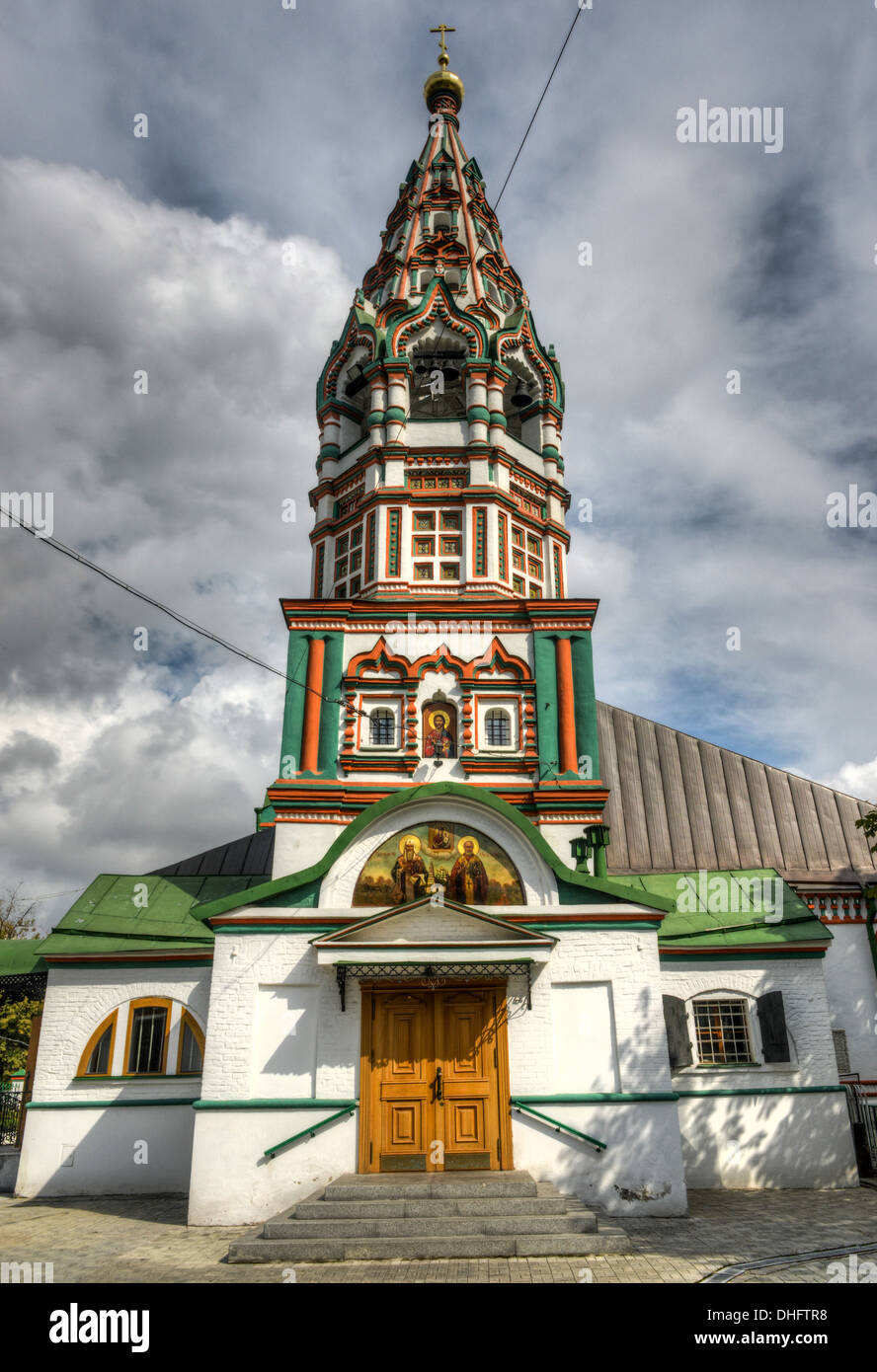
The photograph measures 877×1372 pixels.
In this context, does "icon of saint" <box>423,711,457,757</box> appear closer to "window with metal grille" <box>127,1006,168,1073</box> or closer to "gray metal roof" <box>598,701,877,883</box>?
"gray metal roof" <box>598,701,877,883</box>

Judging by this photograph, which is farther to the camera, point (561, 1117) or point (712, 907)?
point (712, 907)

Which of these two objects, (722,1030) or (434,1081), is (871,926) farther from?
(434,1081)

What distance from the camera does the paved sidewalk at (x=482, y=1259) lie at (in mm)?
8805

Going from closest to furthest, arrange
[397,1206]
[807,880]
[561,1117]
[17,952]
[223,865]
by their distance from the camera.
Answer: [397,1206] < [561,1117] < [17,952] < [807,880] < [223,865]

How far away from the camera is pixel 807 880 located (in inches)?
791

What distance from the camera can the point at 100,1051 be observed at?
16016 mm

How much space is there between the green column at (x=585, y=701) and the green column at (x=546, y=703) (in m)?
0.46

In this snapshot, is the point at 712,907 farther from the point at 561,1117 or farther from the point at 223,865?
the point at 223,865

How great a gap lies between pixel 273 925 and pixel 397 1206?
14.2ft

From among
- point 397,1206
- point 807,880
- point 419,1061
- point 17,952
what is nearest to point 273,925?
point 419,1061

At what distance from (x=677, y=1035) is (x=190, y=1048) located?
348 inches

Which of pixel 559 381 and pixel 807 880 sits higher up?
pixel 559 381

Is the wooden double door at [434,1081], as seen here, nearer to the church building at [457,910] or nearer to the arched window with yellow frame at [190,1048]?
the church building at [457,910]

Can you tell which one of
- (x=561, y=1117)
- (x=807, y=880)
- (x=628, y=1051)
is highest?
(x=807, y=880)
